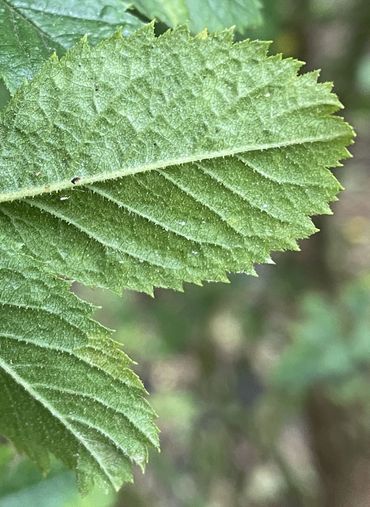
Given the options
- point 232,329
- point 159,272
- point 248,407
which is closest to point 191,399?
point 248,407

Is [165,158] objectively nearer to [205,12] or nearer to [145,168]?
[145,168]

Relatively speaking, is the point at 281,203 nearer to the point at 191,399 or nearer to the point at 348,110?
the point at 348,110

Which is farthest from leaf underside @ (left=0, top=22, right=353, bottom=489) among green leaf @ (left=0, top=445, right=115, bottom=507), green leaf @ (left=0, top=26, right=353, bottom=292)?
green leaf @ (left=0, top=445, right=115, bottom=507)

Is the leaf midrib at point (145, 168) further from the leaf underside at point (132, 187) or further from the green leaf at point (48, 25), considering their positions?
the green leaf at point (48, 25)

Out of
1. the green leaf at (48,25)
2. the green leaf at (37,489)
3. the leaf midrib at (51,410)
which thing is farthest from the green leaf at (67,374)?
the green leaf at (37,489)

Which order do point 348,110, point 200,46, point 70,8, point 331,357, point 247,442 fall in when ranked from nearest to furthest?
point 200,46
point 70,8
point 348,110
point 331,357
point 247,442

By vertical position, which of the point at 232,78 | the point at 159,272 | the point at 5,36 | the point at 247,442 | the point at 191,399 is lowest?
the point at 159,272

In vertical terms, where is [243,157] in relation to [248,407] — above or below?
below
